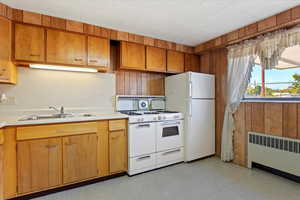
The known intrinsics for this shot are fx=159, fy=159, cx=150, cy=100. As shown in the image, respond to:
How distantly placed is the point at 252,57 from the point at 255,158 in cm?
166

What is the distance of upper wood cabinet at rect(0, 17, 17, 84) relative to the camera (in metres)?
1.90

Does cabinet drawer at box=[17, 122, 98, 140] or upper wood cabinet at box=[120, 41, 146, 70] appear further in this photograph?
upper wood cabinet at box=[120, 41, 146, 70]

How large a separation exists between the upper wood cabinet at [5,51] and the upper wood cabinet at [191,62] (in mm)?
2916

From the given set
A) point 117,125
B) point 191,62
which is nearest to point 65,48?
point 117,125

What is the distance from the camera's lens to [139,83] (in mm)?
3219

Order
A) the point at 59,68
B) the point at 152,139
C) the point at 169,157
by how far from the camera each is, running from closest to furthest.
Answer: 1. the point at 59,68
2. the point at 152,139
3. the point at 169,157

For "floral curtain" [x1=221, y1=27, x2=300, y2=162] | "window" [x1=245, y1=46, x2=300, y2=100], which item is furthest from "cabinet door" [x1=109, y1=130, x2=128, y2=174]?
"window" [x1=245, y1=46, x2=300, y2=100]

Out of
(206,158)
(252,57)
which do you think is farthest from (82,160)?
(252,57)

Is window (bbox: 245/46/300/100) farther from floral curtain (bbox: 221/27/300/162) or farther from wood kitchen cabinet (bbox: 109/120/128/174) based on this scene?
wood kitchen cabinet (bbox: 109/120/128/174)

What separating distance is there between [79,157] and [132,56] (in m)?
1.81

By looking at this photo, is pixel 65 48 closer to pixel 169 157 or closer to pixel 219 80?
pixel 169 157

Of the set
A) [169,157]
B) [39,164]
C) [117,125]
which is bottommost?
[169,157]

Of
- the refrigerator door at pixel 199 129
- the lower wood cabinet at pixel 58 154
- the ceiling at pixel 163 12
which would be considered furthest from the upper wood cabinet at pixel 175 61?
the lower wood cabinet at pixel 58 154

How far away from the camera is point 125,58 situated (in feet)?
9.06
